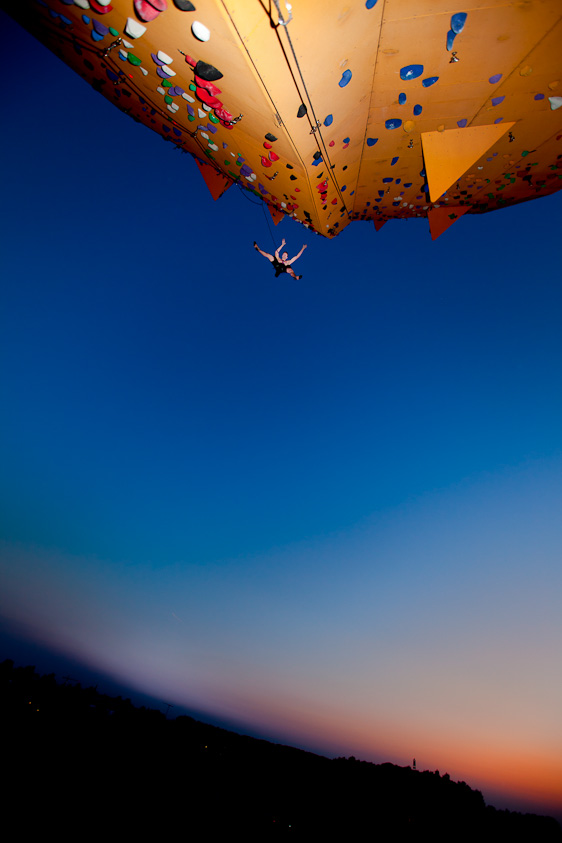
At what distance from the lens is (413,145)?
3084 millimetres

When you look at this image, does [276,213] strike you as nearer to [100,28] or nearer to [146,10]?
[100,28]

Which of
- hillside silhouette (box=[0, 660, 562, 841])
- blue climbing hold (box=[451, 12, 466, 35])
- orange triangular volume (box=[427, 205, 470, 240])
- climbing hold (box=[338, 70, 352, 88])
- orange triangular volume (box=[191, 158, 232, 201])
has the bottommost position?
hillside silhouette (box=[0, 660, 562, 841])

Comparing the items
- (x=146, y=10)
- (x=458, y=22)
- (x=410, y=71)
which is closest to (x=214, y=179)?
(x=146, y=10)

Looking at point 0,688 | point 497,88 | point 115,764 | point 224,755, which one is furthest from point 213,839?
point 497,88

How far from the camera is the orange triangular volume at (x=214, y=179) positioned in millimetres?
4059

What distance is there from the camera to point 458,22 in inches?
82.2

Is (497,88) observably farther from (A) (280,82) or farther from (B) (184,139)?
(B) (184,139)

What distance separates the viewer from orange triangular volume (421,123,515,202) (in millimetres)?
2920

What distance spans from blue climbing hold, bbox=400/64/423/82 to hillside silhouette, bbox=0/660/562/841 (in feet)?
35.2

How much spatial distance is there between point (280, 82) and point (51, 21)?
6.47 feet

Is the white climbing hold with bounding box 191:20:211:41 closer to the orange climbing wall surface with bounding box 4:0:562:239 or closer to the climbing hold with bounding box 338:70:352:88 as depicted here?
the orange climbing wall surface with bounding box 4:0:562:239

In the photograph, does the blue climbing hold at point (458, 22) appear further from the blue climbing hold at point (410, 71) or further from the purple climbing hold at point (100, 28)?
the purple climbing hold at point (100, 28)

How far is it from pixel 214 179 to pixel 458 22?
2922 millimetres

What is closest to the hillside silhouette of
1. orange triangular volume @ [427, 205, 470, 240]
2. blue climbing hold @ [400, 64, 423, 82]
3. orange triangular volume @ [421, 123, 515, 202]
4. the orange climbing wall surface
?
the orange climbing wall surface
